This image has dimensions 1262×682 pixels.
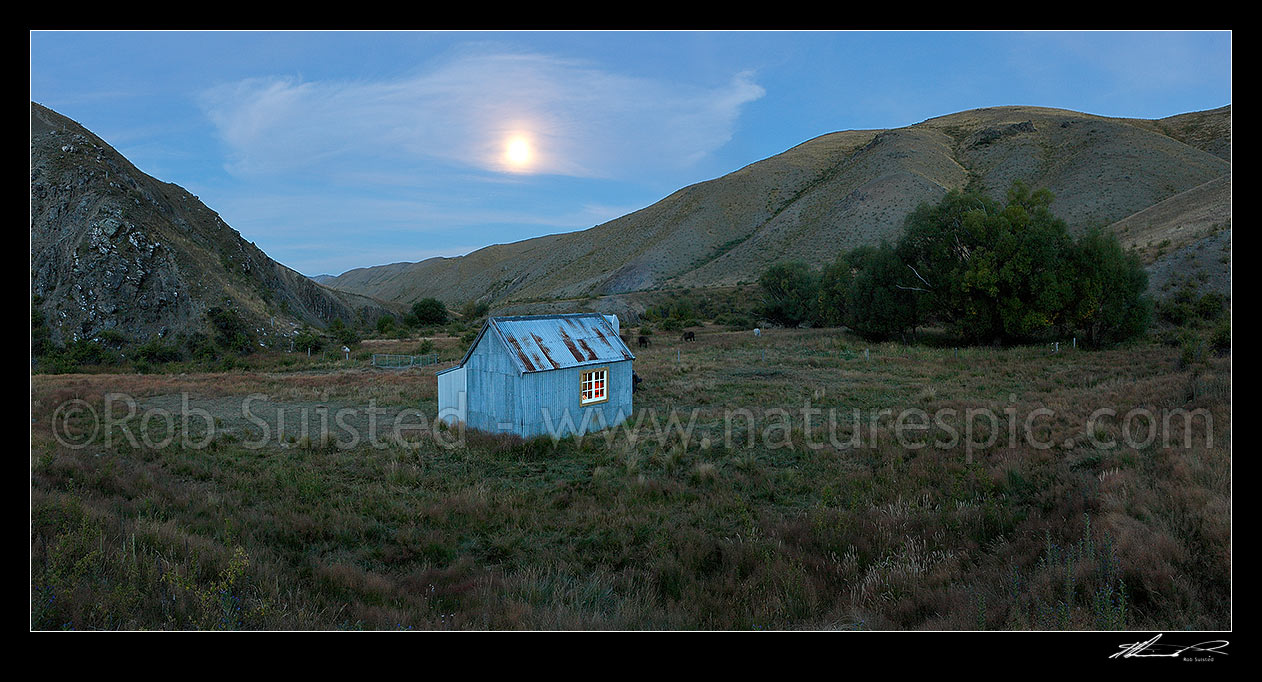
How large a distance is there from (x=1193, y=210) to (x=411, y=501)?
6517 centimetres

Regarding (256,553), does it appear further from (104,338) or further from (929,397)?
(104,338)

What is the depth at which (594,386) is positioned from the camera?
16.5m

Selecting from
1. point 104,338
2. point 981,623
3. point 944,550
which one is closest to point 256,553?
point 981,623

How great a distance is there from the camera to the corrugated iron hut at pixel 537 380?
581 inches

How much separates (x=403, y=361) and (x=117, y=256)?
2880cm

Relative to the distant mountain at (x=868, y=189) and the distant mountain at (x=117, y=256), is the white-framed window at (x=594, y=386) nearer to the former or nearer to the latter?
the distant mountain at (x=117, y=256)

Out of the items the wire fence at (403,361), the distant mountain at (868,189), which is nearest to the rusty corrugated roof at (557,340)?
the wire fence at (403,361)

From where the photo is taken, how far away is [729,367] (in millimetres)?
27844

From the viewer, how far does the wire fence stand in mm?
32934

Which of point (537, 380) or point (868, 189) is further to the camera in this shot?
point (868, 189)

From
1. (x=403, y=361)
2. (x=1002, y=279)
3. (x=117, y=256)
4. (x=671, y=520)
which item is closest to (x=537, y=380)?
(x=671, y=520)
